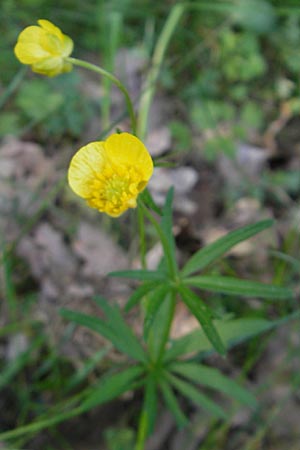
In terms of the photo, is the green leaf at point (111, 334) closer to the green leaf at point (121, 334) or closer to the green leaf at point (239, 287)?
the green leaf at point (121, 334)

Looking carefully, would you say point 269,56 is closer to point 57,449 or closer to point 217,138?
point 217,138

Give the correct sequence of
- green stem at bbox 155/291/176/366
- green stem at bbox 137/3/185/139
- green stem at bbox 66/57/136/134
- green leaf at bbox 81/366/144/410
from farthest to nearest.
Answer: green stem at bbox 137/3/185/139
green leaf at bbox 81/366/144/410
green stem at bbox 155/291/176/366
green stem at bbox 66/57/136/134

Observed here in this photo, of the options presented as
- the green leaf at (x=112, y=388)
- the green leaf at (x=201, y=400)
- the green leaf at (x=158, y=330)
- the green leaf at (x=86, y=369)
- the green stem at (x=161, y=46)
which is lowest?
the green leaf at (x=86, y=369)

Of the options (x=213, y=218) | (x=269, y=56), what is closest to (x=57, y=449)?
(x=213, y=218)

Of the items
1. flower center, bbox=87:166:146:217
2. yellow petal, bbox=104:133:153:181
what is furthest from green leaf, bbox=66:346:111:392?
yellow petal, bbox=104:133:153:181

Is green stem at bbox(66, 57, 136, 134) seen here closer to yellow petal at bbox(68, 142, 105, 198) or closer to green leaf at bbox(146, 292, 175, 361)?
→ yellow petal at bbox(68, 142, 105, 198)

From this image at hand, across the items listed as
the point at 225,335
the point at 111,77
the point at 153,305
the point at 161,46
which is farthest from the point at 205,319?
the point at 161,46

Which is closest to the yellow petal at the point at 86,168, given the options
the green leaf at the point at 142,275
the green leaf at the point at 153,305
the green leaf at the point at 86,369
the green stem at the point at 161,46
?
the green leaf at the point at 142,275

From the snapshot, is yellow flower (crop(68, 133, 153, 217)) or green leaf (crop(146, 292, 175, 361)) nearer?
yellow flower (crop(68, 133, 153, 217))
